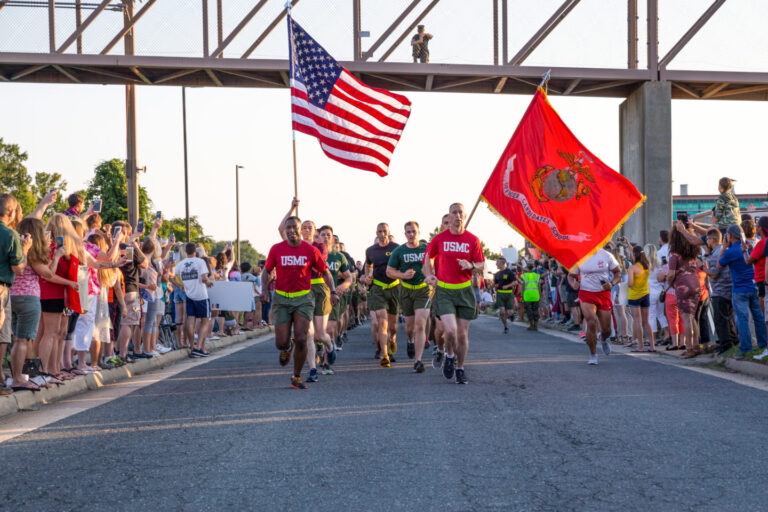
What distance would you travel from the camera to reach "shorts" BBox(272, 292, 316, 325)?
10.2 m

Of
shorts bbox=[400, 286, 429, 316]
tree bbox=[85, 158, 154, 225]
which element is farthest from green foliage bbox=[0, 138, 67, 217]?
shorts bbox=[400, 286, 429, 316]

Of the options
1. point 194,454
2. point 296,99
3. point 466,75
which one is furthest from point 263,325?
point 194,454

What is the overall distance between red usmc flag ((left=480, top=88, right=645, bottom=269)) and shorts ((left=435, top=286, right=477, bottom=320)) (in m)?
1.47

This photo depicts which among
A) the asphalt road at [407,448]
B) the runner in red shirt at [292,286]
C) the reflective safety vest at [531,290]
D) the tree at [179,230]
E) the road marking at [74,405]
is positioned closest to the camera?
the asphalt road at [407,448]

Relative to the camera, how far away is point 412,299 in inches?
509

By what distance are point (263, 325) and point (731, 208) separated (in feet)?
45.3

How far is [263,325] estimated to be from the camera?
24812 mm

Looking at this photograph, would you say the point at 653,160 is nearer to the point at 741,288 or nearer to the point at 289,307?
the point at 741,288

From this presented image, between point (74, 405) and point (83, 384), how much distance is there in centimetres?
141

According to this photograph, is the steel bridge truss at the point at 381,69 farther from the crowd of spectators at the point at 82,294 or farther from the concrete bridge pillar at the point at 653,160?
the crowd of spectators at the point at 82,294

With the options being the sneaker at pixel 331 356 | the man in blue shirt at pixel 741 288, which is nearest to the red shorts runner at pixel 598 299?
the man in blue shirt at pixel 741 288

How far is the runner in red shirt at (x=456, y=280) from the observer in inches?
416

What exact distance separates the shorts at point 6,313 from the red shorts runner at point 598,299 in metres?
8.00

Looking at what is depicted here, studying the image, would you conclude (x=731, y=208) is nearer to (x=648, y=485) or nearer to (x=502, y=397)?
(x=502, y=397)
